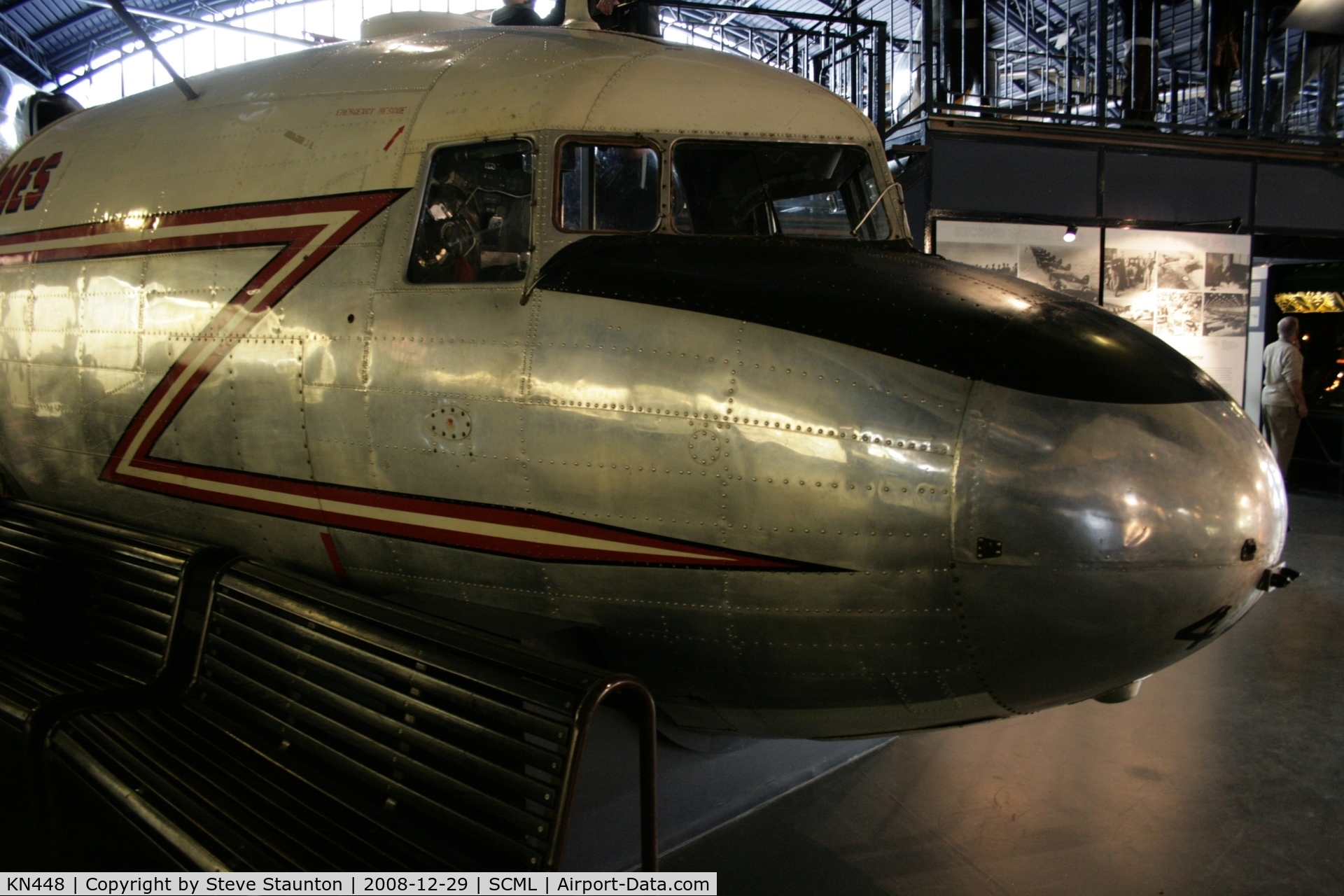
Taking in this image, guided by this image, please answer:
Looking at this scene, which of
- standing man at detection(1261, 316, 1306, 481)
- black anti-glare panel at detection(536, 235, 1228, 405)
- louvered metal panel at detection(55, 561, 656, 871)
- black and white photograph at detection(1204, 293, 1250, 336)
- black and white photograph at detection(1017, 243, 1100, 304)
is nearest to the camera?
louvered metal panel at detection(55, 561, 656, 871)

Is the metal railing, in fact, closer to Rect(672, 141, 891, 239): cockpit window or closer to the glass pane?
Rect(672, 141, 891, 239): cockpit window

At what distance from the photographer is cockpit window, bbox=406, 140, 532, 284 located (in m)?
3.39

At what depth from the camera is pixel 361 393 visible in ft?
11.2

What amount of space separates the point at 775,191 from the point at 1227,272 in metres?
7.62

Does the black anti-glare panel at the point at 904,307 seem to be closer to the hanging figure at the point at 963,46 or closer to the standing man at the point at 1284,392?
the hanging figure at the point at 963,46

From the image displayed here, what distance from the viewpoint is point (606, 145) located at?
11.2 ft

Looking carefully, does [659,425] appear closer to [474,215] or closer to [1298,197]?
[474,215]

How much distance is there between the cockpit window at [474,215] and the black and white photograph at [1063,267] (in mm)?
6428

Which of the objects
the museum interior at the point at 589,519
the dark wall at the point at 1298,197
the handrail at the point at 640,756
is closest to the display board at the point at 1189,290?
the dark wall at the point at 1298,197

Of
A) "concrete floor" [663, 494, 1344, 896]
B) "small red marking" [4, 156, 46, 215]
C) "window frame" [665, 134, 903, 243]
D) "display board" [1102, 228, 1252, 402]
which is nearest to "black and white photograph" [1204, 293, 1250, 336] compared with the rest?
"display board" [1102, 228, 1252, 402]

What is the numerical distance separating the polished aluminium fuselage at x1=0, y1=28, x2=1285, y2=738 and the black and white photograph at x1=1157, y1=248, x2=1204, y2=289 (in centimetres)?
651

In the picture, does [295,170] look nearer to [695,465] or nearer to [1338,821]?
[695,465]

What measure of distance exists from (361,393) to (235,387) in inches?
29.2

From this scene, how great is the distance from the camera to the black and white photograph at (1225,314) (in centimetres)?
919
